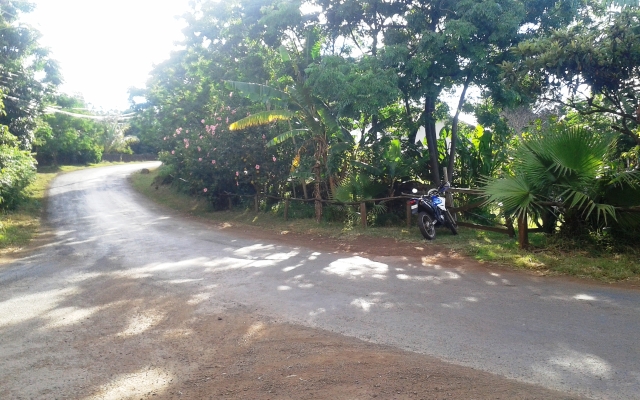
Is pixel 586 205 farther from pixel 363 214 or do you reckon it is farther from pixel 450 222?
pixel 363 214

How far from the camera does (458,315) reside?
6117 mm

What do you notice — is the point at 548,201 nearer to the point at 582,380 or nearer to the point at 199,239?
the point at 582,380

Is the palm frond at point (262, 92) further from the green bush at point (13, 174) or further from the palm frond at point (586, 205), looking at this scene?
the palm frond at point (586, 205)

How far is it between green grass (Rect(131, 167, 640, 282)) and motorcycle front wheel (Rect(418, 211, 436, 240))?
0.57ft

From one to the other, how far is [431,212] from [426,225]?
32 cm

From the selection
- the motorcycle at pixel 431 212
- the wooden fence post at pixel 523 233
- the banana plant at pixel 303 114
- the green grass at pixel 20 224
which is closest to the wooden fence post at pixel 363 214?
the banana plant at pixel 303 114

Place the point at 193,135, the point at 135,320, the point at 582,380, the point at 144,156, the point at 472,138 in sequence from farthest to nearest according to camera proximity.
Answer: the point at 144,156
the point at 193,135
the point at 472,138
the point at 135,320
the point at 582,380

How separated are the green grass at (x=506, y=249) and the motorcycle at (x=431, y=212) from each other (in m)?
0.25

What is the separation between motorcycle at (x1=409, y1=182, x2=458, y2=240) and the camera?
38.7ft

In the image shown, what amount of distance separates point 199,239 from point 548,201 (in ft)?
28.2

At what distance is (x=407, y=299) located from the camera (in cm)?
693

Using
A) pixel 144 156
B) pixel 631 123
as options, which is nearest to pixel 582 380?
pixel 631 123

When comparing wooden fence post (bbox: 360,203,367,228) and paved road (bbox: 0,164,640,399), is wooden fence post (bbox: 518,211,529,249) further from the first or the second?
wooden fence post (bbox: 360,203,367,228)

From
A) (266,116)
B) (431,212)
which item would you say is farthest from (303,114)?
(431,212)
